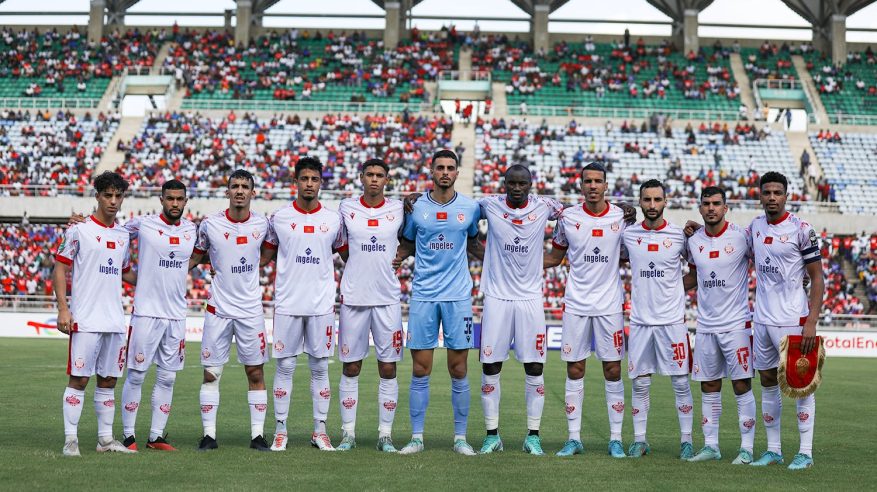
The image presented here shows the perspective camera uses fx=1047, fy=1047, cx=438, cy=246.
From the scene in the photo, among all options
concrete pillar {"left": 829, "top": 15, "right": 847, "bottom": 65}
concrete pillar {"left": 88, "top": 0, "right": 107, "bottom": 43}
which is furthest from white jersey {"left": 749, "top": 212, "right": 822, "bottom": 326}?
concrete pillar {"left": 88, "top": 0, "right": 107, "bottom": 43}

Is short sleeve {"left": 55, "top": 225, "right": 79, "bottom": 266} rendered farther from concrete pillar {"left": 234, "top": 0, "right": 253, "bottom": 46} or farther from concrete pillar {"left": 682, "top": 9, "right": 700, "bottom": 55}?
concrete pillar {"left": 682, "top": 9, "right": 700, "bottom": 55}

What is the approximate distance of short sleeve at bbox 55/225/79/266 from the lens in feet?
31.5

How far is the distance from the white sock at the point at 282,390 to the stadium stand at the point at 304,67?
41.5 m

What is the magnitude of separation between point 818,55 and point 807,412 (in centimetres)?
5240

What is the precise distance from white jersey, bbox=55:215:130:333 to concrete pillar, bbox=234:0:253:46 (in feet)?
161

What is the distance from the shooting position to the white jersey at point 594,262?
10.2 m

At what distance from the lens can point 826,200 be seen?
41.9 m

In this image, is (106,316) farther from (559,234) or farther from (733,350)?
(733,350)

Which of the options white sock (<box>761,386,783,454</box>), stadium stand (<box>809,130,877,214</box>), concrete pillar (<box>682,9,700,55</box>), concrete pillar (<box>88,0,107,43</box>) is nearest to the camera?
white sock (<box>761,386,783,454</box>)

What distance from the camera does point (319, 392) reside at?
10109mm

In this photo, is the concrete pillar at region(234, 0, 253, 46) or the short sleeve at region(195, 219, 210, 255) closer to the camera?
the short sleeve at region(195, 219, 210, 255)

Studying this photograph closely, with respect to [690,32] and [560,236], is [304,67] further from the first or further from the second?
[560,236]

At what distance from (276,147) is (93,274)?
37.3 metres

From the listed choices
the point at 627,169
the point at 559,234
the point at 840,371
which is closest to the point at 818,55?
the point at 627,169
